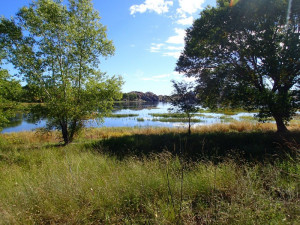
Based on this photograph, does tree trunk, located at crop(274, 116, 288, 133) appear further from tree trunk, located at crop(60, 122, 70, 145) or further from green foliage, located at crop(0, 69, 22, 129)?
green foliage, located at crop(0, 69, 22, 129)

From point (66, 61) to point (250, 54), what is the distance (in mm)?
10910

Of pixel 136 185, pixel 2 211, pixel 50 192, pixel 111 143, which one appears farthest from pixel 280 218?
pixel 111 143

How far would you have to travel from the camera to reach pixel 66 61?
9.49 metres

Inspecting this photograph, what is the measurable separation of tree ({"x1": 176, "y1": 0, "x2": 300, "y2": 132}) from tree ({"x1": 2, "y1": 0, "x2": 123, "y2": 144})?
665cm

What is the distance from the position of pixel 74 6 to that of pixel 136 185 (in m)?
10.5

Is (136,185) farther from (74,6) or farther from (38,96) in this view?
(74,6)

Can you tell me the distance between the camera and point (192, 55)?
1307 cm

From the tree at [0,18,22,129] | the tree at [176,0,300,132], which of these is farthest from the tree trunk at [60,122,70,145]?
the tree at [176,0,300,132]

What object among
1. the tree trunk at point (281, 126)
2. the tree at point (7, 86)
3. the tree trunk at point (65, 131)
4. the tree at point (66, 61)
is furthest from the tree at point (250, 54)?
the tree at point (7, 86)

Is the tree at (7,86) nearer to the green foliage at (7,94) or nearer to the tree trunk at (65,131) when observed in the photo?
the green foliage at (7,94)

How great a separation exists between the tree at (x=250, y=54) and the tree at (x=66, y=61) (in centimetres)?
665

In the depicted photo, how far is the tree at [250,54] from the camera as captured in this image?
9.79m

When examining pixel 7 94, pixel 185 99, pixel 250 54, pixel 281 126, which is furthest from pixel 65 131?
pixel 281 126

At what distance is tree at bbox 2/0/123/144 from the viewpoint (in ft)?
28.9
